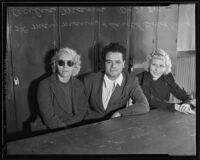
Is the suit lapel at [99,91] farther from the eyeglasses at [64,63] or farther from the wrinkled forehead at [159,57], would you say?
the wrinkled forehead at [159,57]

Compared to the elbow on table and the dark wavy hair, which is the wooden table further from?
the dark wavy hair

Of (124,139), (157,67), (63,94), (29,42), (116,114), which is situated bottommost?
(124,139)

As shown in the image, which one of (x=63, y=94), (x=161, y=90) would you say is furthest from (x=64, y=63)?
(x=161, y=90)

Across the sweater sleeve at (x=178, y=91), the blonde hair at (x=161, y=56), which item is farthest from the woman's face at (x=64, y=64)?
the sweater sleeve at (x=178, y=91)

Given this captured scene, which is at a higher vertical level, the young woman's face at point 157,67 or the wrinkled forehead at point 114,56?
the wrinkled forehead at point 114,56

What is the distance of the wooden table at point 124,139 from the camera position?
1579mm

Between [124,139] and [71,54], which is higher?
[71,54]

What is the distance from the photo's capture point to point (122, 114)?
166 centimetres

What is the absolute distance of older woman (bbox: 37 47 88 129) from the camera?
1.60 metres

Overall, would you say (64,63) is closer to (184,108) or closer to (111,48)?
(111,48)

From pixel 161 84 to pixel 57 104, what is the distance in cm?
53

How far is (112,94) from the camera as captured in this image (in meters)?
1.66

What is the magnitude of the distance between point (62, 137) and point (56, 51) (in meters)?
0.42
